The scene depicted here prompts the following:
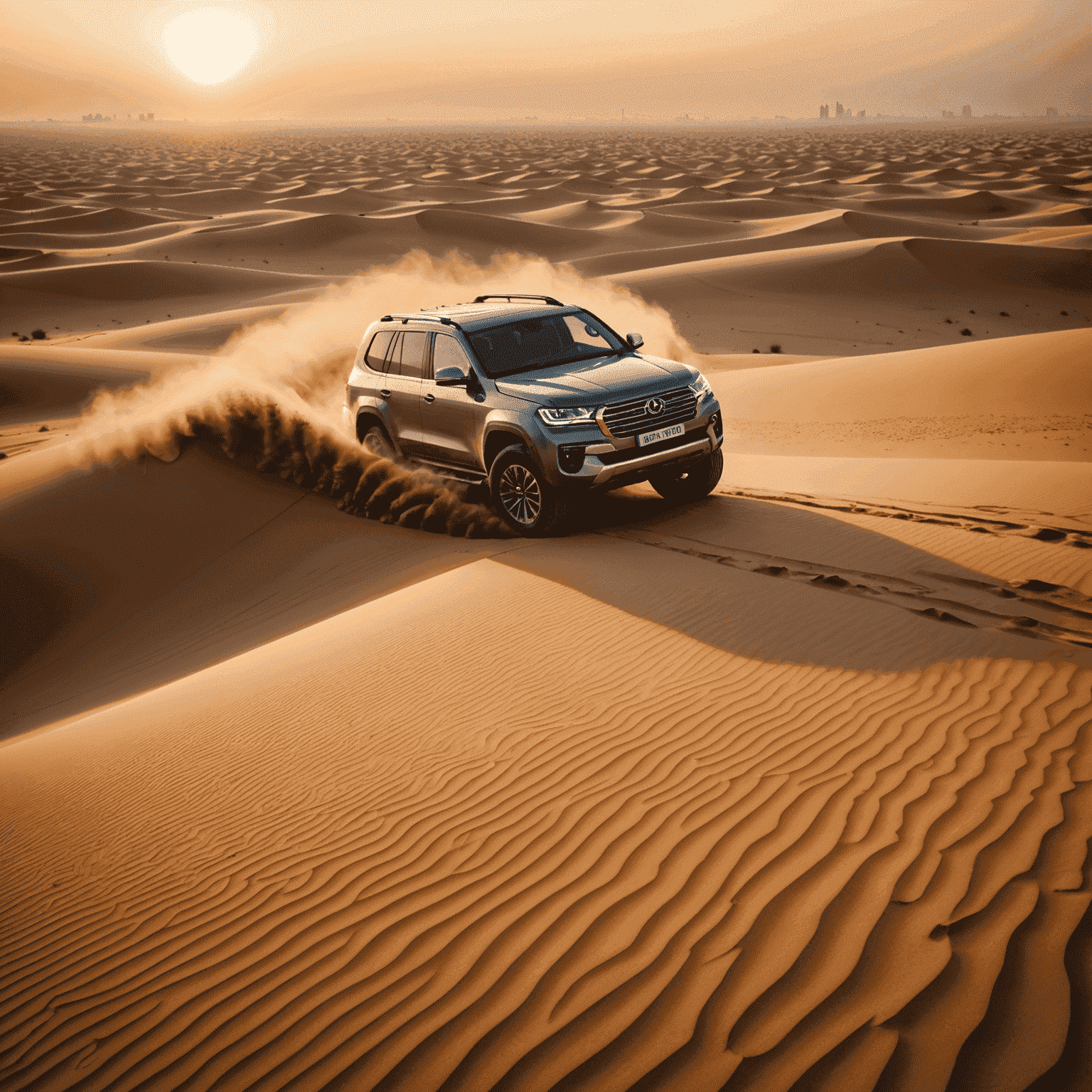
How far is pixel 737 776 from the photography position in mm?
4488

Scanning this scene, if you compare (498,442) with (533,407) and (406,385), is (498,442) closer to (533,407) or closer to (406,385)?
(533,407)

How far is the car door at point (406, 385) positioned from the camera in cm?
973

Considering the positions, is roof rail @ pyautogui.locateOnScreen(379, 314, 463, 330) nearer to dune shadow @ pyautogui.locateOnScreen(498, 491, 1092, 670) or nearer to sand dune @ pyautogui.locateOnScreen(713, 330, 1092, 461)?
dune shadow @ pyautogui.locateOnScreen(498, 491, 1092, 670)

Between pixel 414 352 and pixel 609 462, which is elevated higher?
pixel 414 352

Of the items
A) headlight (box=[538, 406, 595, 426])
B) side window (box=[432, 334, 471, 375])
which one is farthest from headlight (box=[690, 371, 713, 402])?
side window (box=[432, 334, 471, 375])

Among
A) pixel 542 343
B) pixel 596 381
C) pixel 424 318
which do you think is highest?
pixel 424 318

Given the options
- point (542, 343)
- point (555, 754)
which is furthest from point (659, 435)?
point (555, 754)

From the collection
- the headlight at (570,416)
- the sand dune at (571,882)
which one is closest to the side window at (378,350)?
the headlight at (570,416)

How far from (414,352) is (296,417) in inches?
120

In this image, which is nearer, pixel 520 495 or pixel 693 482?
pixel 520 495

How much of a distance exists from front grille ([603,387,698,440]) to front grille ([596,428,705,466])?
14 centimetres

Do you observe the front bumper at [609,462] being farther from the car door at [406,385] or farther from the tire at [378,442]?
the tire at [378,442]

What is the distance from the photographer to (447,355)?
9359 millimetres

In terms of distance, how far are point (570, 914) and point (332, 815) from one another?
1676mm
